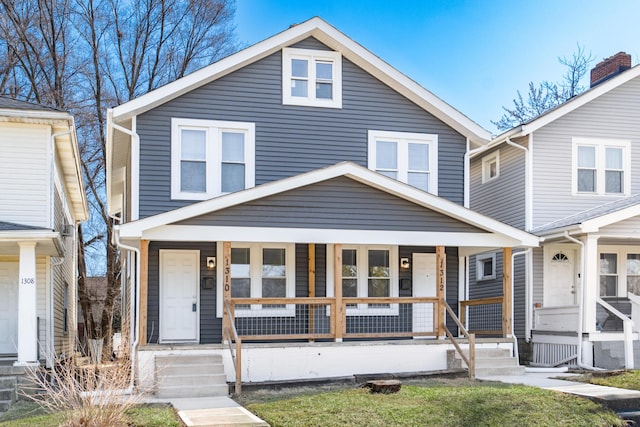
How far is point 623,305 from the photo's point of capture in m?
17.7

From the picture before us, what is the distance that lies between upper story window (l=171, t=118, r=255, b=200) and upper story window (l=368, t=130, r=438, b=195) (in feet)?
9.59

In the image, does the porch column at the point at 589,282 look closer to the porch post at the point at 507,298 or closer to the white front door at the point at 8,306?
the porch post at the point at 507,298

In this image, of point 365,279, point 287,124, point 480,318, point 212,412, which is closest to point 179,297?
point 365,279

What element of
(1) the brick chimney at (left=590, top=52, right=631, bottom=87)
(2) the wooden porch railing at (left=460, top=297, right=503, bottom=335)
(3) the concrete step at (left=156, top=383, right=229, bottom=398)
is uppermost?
(1) the brick chimney at (left=590, top=52, right=631, bottom=87)

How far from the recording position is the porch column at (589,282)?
49.8ft

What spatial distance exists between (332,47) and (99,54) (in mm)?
14744

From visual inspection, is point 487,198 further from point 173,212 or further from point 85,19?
point 85,19

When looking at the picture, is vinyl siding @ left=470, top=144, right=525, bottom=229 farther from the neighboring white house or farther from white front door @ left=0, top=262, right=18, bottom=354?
white front door @ left=0, top=262, right=18, bottom=354

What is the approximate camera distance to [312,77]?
15.7 m

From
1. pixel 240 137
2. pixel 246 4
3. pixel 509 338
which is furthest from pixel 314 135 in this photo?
pixel 246 4

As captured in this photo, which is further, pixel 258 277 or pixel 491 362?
pixel 258 277

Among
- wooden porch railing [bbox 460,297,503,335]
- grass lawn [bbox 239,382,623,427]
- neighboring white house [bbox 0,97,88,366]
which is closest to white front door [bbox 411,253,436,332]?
wooden porch railing [bbox 460,297,503,335]

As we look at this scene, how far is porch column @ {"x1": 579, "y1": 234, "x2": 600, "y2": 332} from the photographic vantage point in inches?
598

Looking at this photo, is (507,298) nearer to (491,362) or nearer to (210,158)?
(491,362)
